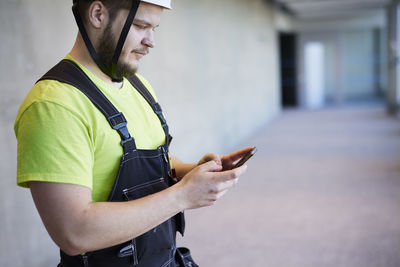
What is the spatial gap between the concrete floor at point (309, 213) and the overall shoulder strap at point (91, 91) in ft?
7.35

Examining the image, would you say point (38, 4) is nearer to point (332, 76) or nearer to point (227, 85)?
point (227, 85)

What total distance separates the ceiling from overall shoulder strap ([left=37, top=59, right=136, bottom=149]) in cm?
1050

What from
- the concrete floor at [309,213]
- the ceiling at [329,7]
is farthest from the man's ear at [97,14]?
the ceiling at [329,7]

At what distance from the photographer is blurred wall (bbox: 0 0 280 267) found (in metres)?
2.48

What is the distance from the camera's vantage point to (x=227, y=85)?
722cm

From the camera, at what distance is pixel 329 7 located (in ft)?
39.2

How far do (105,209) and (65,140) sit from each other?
172 mm

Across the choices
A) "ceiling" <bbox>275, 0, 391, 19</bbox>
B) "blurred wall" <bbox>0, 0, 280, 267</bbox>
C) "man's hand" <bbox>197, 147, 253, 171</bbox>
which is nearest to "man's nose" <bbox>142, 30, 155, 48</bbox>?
"man's hand" <bbox>197, 147, 253, 171</bbox>

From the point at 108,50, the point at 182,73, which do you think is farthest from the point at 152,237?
the point at 182,73

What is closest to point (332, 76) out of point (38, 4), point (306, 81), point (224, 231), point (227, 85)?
point (306, 81)

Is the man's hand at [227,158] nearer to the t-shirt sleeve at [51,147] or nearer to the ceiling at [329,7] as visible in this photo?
the t-shirt sleeve at [51,147]

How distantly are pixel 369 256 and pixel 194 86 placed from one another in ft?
10.1

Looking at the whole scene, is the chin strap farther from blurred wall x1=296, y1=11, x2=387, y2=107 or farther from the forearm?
blurred wall x1=296, y1=11, x2=387, y2=107

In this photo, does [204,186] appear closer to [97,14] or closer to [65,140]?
[65,140]
